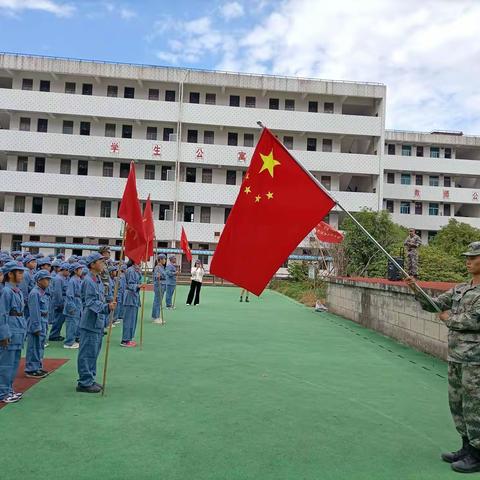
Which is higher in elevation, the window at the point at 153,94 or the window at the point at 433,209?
the window at the point at 153,94

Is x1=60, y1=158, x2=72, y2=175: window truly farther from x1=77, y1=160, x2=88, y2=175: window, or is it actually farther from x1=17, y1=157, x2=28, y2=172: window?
x1=17, y1=157, x2=28, y2=172: window

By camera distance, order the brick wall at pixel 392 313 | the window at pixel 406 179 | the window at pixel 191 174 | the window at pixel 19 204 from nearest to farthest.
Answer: the brick wall at pixel 392 313, the window at pixel 19 204, the window at pixel 191 174, the window at pixel 406 179

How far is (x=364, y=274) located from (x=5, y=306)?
15809mm

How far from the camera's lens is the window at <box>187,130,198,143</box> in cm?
3565

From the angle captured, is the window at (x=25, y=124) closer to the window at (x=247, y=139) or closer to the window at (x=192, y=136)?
the window at (x=192, y=136)

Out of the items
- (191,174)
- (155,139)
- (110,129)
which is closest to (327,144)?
(191,174)

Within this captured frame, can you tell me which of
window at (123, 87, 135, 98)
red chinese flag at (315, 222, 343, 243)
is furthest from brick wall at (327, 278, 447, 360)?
window at (123, 87, 135, 98)

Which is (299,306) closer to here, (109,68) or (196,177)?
(196,177)

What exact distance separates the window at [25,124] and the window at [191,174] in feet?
36.4

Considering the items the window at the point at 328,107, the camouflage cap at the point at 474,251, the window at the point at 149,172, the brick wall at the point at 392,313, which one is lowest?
the brick wall at the point at 392,313

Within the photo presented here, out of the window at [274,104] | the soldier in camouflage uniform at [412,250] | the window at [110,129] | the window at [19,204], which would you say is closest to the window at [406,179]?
the window at [274,104]

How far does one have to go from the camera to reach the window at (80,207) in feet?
114

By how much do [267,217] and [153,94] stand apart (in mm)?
32712

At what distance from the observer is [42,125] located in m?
35.0
